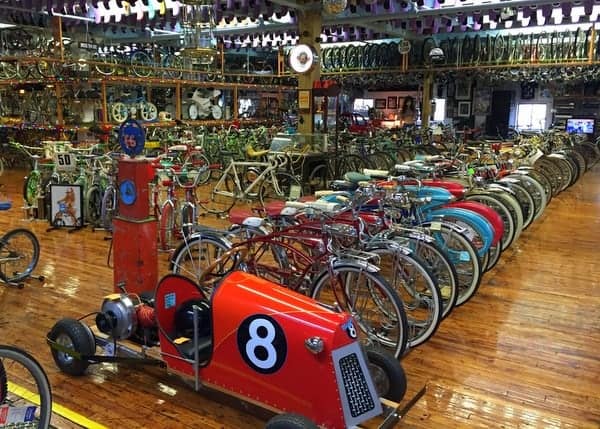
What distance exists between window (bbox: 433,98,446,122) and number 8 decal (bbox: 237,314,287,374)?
53.1ft

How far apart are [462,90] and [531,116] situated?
221 cm

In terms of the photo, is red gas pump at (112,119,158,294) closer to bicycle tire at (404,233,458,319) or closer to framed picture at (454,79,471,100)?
bicycle tire at (404,233,458,319)

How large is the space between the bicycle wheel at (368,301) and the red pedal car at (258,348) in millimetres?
469

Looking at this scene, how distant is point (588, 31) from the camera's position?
42.4ft

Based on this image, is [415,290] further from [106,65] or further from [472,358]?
[106,65]

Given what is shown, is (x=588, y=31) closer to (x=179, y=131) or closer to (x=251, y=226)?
(x=179, y=131)

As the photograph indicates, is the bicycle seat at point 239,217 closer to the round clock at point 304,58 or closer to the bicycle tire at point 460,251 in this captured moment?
the bicycle tire at point 460,251

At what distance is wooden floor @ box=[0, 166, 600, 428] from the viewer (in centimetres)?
279

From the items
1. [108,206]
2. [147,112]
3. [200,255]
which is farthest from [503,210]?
[147,112]

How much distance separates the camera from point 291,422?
2146 mm

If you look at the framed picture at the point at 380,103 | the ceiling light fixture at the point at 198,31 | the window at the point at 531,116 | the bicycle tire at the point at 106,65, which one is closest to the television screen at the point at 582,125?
the window at the point at 531,116

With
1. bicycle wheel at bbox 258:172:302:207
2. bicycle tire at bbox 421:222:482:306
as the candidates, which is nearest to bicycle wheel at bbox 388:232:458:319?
bicycle tire at bbox 421:222:482:306

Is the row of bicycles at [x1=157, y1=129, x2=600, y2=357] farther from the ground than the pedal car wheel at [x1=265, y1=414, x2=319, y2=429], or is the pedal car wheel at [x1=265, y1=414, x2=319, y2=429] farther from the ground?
the row of bicycles at [x1=157, y1=129, x2=600, y2=357]

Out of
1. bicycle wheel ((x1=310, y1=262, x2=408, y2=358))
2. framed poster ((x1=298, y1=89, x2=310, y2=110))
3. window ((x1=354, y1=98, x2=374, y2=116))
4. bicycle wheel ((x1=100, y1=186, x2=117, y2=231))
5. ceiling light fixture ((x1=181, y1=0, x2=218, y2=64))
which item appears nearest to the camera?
bicycle wheel ((x1=310, y1=262, x2=408, y2=358))
